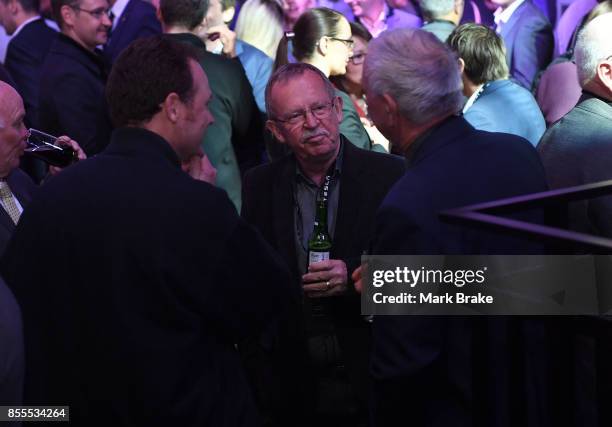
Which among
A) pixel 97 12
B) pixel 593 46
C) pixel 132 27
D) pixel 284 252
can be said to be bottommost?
pixel 284 252

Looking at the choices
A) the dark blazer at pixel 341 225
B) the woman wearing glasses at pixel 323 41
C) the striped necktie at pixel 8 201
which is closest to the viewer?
the dark blazer at pixel 341 225

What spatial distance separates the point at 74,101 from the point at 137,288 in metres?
2.53

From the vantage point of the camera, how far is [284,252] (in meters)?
2.85

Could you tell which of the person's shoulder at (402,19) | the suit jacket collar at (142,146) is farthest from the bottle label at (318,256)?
the person's shoulder at (402,19)

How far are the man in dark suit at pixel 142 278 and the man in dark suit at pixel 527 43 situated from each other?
3915 mm

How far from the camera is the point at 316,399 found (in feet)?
9.38

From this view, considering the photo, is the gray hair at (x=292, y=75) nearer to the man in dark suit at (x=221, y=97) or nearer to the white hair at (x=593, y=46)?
the white hair at (x=593, y=46)

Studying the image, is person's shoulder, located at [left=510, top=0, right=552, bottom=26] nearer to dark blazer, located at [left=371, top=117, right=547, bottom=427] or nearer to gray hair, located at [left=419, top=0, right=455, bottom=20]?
gray hair, located at [left=419, top=0, right=455, bottom=20]

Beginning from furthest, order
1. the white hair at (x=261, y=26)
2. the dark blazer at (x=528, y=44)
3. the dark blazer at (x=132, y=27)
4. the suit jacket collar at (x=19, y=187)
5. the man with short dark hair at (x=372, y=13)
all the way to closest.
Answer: the man with short dark hair at (x=372, y=13), the dark blazer at (x=528, y=44), the dark blazer at (x=132, y=27), the white hair at (x=261, y=26), the suit jacket collar at (x=19, y=187)

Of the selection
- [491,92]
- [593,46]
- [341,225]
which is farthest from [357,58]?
[341,225]

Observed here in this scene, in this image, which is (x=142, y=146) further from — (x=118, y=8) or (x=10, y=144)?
(x=118, y=8)

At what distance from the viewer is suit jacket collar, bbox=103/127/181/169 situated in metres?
2.08

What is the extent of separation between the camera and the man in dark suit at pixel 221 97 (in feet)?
14.0

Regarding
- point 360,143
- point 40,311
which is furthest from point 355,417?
point 360,143
